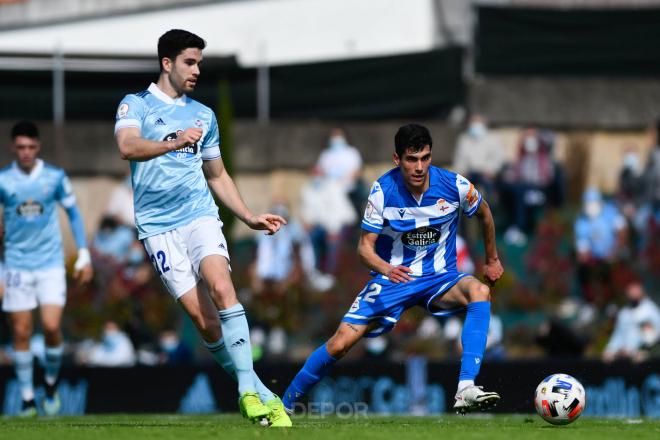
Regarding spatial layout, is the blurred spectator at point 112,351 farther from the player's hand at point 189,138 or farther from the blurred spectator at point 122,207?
the player's hand at point 189,138

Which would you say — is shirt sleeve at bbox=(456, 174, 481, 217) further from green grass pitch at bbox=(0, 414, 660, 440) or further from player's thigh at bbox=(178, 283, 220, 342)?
player's thigh at bbox=(178, 283, 220, 342)

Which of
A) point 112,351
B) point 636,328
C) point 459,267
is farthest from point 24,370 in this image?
point 636,328

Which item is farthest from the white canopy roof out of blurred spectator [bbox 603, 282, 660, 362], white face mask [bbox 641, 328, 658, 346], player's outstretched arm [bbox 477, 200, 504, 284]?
player's outstretched arm [bbox 477, 200, 504, 284]

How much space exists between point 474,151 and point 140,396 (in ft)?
25.7

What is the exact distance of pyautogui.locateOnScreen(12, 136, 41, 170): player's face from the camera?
45.2 ft

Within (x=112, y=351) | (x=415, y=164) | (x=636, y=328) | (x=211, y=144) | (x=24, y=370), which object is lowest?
(x=112, y=351)

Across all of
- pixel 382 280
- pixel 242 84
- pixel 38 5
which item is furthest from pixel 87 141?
pixel 382 280

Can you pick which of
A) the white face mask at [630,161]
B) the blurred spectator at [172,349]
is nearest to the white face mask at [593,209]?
the white face mask at [630,161]

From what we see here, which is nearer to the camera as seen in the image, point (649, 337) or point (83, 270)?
point (83, 270)

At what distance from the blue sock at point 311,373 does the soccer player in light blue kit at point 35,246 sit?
10.7ft

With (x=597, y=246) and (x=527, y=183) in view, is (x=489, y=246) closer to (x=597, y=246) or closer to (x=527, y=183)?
(x=597, y=246)

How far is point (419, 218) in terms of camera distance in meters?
11.2

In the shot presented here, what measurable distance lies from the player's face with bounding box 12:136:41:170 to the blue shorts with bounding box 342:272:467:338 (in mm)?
4150

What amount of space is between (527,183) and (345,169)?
9.51 ft
